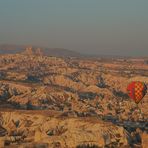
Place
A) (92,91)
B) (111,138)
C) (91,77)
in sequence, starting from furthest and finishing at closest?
(91,77)
(92,91)
(111,138)

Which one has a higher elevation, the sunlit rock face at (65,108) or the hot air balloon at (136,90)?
the hot air balloon at (136,90)

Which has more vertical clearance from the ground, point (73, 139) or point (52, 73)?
point (73, 139)

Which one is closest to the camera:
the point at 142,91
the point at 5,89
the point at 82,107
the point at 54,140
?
the point at 54,140

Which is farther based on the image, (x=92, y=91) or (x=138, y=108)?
(x=92, y=91)

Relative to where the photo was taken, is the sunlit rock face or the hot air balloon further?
the hot air balloon

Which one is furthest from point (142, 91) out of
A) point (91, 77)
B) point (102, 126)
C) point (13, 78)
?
point (91, 77)

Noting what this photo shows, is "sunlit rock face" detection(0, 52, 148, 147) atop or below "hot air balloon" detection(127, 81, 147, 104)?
below

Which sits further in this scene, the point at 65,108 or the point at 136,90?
the point at 65,108

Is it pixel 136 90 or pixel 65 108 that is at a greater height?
pixel 136 90

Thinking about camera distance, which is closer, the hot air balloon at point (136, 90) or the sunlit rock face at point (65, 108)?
the sunlit rock face at point (65, 108)

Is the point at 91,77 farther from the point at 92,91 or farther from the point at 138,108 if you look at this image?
the point at 138,108
